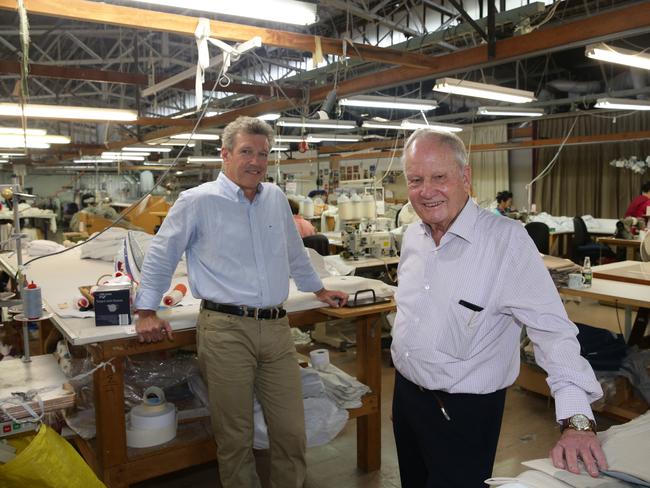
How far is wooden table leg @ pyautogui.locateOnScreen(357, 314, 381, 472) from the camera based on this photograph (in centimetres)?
307

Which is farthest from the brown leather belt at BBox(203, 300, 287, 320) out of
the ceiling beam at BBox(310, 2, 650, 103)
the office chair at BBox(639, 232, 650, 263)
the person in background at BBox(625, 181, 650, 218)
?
the person in background at BBox(625, 181, 650, 218)

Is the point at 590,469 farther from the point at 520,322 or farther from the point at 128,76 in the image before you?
the point at 128,76

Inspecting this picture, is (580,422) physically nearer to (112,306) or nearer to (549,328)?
(549,328)

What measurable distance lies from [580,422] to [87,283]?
323cm

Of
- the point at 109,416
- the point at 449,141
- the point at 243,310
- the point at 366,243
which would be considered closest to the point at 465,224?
the point at 449,141

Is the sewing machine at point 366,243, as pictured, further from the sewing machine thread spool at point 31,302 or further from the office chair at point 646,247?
the sewing machine thread spool at point 31,302

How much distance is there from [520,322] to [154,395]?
1.86 meters

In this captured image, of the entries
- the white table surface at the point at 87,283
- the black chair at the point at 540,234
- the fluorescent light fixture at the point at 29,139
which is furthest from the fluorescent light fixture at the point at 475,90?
the fluorescent light fixture at the point at 29,139

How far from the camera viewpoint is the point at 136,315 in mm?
2555

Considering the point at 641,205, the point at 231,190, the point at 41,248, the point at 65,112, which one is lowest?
the point at 41,248

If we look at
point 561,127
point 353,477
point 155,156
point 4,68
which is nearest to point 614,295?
point 353,477

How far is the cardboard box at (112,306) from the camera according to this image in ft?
7.98

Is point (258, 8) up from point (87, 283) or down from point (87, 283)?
up

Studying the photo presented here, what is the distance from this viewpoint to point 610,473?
1183 millimetres
